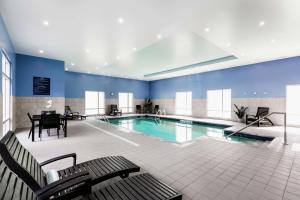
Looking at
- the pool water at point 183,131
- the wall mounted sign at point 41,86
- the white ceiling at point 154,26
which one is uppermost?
the white ceiling at point 154,26

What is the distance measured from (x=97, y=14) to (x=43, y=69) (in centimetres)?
507

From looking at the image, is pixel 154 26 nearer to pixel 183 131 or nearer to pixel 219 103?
pixel 183 131

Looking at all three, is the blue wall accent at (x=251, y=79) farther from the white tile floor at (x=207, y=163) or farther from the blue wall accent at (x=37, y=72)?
the blue wall accent at (x=37, y=72)

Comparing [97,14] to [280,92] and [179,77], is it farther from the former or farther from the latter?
[179,77]

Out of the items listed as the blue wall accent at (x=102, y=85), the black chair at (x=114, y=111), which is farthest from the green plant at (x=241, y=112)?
the blue wall accent at (x=102, y=85)

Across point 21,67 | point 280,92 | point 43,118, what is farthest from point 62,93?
point 280,92

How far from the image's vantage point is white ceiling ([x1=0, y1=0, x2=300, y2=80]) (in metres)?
3.27

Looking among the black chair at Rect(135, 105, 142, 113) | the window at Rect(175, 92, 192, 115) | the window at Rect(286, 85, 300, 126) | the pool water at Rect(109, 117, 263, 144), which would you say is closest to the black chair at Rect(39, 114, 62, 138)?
the pool water at Rect(109, 117, 263, 144)

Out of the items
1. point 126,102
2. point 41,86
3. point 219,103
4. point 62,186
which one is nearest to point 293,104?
point 219,103

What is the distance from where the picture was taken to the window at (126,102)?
1361 cm

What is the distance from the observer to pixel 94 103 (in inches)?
476

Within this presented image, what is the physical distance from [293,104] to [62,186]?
9.50 m

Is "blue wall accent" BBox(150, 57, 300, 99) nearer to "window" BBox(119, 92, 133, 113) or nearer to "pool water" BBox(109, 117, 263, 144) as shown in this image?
"pool water" BBox(109, 117, 263, 144)

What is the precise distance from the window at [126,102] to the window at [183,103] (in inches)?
172
